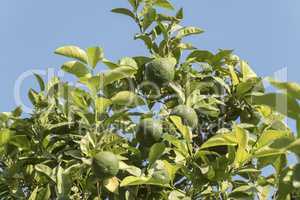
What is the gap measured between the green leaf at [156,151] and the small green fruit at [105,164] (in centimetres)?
13

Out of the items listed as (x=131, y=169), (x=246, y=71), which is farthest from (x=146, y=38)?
(x=131, y=169)

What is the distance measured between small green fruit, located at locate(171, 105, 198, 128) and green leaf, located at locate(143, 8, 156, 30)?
0.63 m

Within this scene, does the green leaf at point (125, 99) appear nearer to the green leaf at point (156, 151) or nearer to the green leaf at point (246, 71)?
the green leaf at point (156, 151)

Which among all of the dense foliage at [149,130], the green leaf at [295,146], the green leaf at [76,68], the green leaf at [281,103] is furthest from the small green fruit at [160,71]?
A: the green leaf at [295,146]

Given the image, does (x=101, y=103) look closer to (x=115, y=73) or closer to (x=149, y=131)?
(x=115, y=73)

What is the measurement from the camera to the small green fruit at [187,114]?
7.93 ft

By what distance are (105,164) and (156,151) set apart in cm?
20

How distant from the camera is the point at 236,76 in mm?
2844

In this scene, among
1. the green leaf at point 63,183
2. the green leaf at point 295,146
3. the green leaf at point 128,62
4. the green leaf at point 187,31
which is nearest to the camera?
the green leaf at point 295,146

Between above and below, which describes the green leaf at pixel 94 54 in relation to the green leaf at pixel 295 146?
above

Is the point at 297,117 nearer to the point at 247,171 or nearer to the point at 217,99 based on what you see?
the point at 247,171

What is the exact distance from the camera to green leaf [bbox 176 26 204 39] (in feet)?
9.61

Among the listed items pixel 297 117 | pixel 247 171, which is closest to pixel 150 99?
pixel 247 171

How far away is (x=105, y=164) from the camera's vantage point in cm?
217
